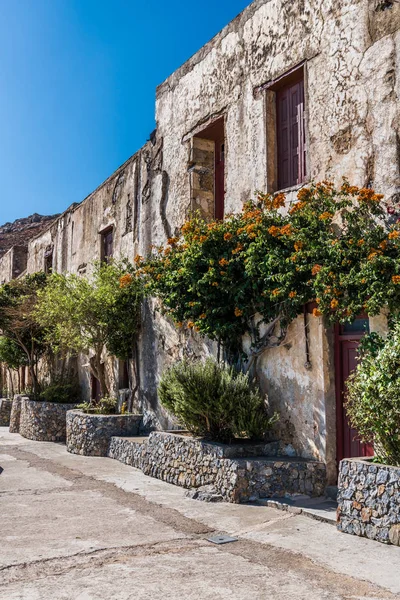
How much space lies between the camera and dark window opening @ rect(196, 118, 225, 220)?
1119 centimetres

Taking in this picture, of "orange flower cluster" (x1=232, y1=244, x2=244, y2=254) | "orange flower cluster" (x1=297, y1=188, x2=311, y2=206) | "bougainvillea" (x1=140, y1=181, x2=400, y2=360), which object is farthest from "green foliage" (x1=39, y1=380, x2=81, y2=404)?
"orange flower cluster" (x1=297, y1=188, x2=311, y2=206)

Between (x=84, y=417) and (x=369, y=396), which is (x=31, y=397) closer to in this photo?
A: (x=84, y=417)

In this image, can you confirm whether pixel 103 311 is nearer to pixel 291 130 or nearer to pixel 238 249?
pixel 238 249

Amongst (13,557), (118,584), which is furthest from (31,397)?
(118,584)

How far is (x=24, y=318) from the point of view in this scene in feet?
51.6

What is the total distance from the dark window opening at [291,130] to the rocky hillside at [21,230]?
28.3 metres

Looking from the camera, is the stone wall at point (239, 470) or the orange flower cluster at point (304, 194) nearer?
the stone wall at point (239, 470)

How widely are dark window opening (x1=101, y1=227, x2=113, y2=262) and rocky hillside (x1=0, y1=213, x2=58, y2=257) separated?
70.3ft


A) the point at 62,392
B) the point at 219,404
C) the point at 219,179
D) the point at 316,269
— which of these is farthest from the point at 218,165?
the point at 62,392

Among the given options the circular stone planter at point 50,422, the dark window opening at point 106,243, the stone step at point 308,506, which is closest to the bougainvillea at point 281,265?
the stone step at point 308,506

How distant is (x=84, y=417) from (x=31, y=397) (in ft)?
14.5

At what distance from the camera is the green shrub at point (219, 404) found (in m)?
8.46

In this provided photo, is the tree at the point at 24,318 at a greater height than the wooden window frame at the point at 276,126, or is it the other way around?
the wooden window frame at the point at 276,126

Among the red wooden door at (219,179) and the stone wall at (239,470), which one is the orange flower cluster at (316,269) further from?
the red wooden door at (219,179)
